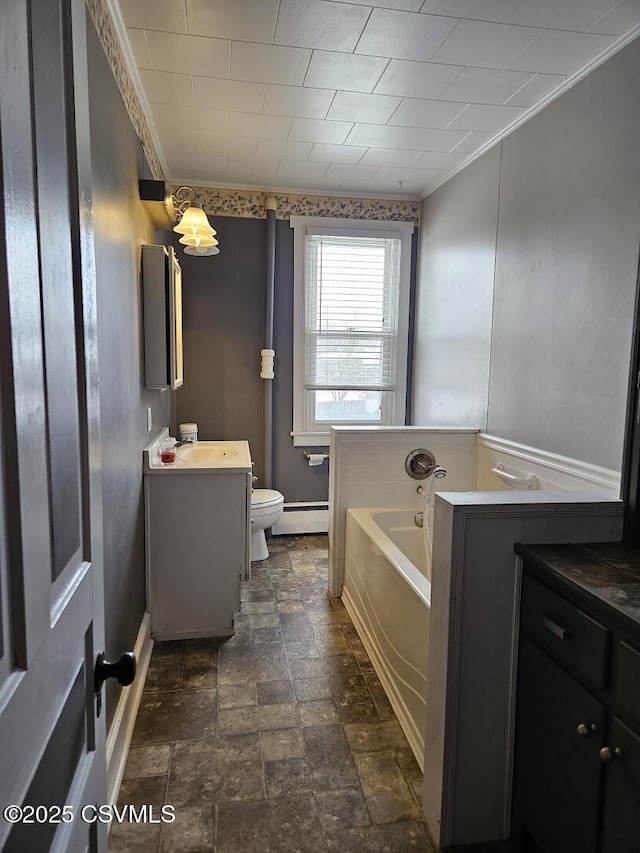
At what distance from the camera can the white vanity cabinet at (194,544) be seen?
2.59m

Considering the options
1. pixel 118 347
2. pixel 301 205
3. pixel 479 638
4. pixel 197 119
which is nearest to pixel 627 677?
pixel 479 638

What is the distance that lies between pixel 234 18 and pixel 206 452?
88.4 inches

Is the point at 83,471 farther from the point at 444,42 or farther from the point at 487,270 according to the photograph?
the point at 487,270

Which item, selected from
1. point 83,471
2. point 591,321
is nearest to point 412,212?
point 591,321

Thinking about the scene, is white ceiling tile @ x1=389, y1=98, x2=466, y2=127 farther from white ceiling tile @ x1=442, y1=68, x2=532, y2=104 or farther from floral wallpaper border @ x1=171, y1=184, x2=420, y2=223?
floral wallpaper border @ x1=171, y1=184, x2=420, y2=223

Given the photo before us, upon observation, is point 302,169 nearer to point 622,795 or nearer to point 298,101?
point 298,101

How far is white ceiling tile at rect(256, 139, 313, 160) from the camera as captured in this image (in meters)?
3.04

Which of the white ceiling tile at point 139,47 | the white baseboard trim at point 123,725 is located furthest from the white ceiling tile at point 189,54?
the white baseboard trim at point 123,725

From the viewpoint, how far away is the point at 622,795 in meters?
1.11

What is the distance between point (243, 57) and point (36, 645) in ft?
7.66

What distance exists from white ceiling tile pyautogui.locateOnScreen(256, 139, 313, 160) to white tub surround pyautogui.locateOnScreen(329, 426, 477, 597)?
1.64 metres

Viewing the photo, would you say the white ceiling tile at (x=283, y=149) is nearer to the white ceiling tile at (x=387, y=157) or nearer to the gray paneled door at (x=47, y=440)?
the white ceiling tile at (x=387, y=157)

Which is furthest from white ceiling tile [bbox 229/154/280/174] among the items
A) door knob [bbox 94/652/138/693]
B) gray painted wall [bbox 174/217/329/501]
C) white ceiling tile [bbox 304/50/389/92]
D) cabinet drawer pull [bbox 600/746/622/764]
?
cabinet drawer pull [bbox 600/746/622/764]

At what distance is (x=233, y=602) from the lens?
105 inches
